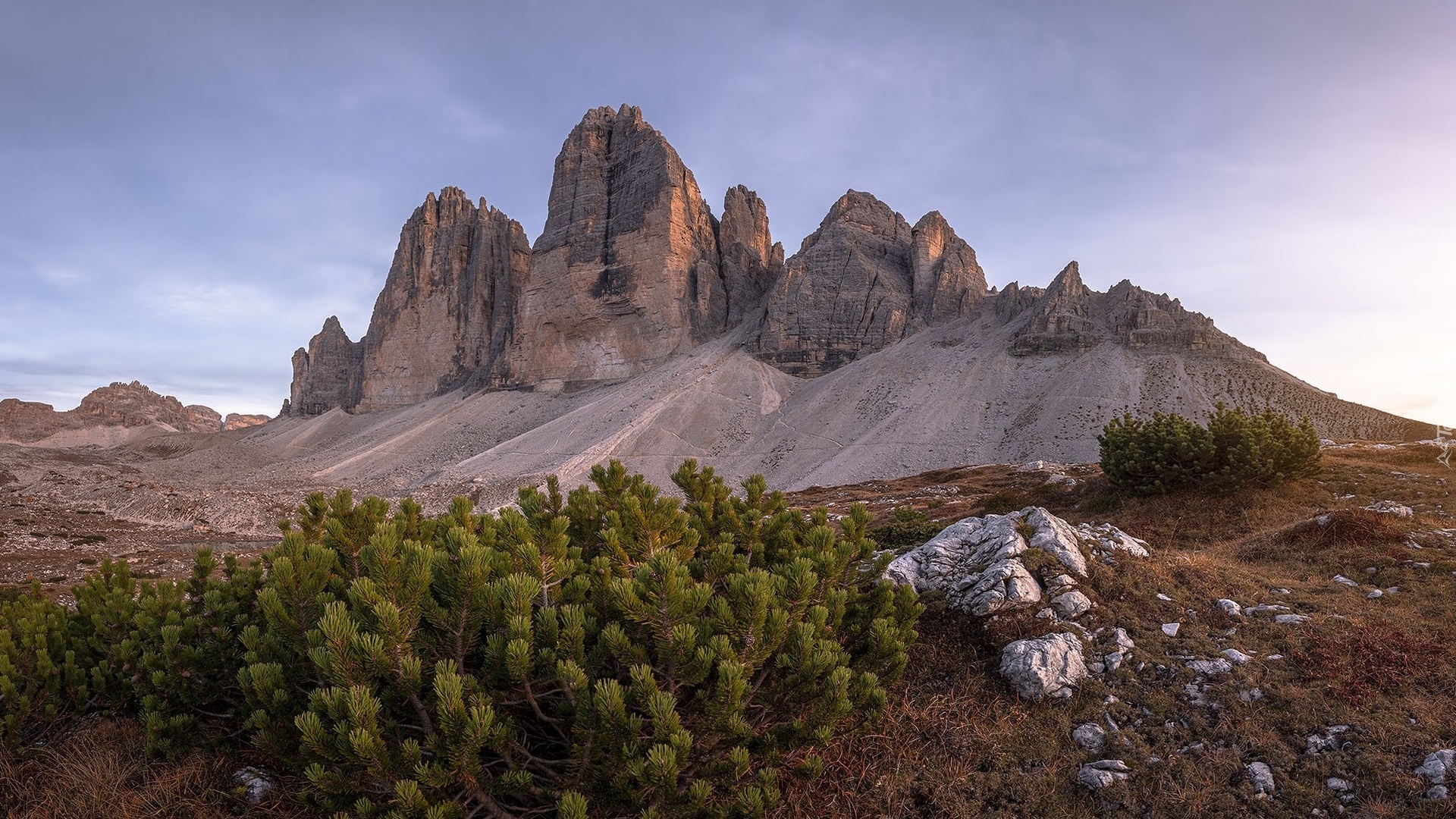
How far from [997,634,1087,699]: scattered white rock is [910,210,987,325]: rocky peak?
7725cm

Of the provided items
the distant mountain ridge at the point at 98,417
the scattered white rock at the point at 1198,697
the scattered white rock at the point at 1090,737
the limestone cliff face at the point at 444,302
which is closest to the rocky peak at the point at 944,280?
the limestone cliff face at the point at 444,302

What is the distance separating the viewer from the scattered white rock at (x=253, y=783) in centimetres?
479

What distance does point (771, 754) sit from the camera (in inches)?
183

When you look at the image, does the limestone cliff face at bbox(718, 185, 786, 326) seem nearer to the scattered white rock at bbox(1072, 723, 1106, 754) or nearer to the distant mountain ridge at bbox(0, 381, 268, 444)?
the scattered white rock at bbox(1072, 723, 1106, 754)

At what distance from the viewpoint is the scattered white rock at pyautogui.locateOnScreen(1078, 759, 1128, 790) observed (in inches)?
211

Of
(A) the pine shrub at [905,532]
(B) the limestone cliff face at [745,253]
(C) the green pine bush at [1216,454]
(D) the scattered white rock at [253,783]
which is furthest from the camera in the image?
(B) the limestone cliff face at [745,253]

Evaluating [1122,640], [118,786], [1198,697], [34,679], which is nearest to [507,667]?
[118,786]

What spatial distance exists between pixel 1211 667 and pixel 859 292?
81077 millimetres

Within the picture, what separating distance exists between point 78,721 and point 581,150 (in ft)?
357

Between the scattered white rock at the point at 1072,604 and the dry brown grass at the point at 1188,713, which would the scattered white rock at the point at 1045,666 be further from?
the scattered white rock at the point at 1072,604

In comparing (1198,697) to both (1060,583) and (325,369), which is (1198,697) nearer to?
(1060,583)

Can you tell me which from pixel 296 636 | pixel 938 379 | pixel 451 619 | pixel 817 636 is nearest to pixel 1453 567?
pixel 817 636

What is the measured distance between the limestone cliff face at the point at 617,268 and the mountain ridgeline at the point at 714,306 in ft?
0.90

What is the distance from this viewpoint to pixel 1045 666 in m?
6.75
